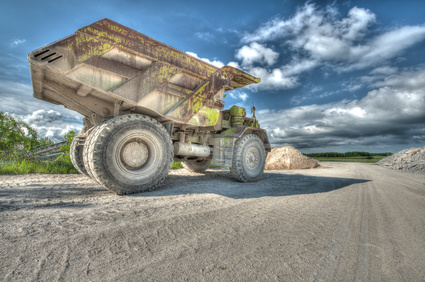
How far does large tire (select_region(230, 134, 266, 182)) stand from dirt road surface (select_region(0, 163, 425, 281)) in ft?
10.4

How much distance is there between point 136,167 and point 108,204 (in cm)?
141

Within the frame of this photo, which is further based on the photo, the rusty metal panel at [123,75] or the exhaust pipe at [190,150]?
the exhaust pipe at [190,150]

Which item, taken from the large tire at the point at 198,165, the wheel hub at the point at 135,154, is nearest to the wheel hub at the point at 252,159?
the large tire at the point at 198,165

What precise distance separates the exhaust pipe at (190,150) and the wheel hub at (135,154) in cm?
133

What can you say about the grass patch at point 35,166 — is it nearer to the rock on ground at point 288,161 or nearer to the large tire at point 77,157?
the large tire at point 77,157

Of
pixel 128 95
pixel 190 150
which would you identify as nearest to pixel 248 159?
pixel 190 150

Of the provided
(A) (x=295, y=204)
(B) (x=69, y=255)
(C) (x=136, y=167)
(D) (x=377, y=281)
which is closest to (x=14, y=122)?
(C) (x=136, y=167)

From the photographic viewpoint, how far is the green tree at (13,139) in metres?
7.09

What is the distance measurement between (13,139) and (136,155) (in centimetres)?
618

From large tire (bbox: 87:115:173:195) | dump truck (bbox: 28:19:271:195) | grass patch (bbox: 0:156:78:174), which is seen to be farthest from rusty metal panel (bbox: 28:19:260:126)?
grass patch (bbox: 0:156:78:174)

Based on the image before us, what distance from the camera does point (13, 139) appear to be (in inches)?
286

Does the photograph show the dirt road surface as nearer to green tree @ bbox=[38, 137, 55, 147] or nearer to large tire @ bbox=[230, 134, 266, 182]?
large tire @ bbox=[230, 134, 266, 182]

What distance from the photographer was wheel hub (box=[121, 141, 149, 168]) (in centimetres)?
420

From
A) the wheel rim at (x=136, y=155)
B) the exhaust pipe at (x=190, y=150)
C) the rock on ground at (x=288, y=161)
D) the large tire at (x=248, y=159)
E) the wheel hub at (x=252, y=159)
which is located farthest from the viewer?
the rock on ground at (x=288, y=161)
